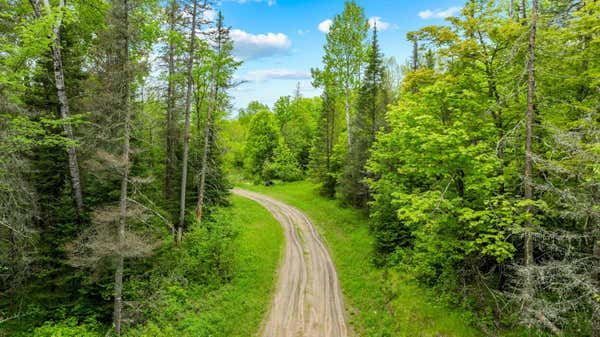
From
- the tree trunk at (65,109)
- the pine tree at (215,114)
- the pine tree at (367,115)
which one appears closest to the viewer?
the tree trunk at (65,109)

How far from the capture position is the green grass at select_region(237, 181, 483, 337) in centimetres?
1077

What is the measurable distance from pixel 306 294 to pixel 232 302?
3.50m

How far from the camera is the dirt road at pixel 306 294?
1178cm

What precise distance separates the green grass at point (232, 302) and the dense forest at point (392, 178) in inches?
7.5

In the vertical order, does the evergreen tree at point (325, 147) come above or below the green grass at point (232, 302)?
above

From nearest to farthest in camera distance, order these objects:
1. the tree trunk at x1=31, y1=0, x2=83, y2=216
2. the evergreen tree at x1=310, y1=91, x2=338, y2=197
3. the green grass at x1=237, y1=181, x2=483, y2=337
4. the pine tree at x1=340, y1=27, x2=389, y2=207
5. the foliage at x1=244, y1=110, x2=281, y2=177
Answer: the green grass at x1=237, y1=181, x2=483, y2=337 → the tree trunk at x1=31, y1=0, x2=83, y2=216 → the pine tree at x1=340, y1=27, x2=389, y2=207 → the evergreen tree at x1=310, y1=91, x2=338, y2=197 → the foliage at x1=244, y1=110, x2=281, y2=177

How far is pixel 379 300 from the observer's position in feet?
43.7

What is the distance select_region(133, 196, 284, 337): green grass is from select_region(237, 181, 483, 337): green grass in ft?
12.9

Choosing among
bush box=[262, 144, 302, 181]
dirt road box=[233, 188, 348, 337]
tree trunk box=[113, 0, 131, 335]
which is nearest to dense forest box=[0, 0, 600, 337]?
tree trunk box=[113, 0, 131, 335]

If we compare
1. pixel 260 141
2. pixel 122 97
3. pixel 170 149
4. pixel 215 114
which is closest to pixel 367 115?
pixel 215 114

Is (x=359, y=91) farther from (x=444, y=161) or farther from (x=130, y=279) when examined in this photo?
(x=130, y=279)

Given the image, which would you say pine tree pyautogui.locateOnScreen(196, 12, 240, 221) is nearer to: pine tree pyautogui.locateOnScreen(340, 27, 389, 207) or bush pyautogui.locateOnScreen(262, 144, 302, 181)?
pine tree pyautogui.locateOnScreen(340, 27, 389, 207)

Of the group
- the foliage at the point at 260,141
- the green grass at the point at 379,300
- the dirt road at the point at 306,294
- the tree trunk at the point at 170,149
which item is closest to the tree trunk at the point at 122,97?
the dirt road at the point at 306,294

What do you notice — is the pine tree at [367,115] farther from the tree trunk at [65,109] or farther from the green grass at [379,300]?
the tree trunk at [65,109]
